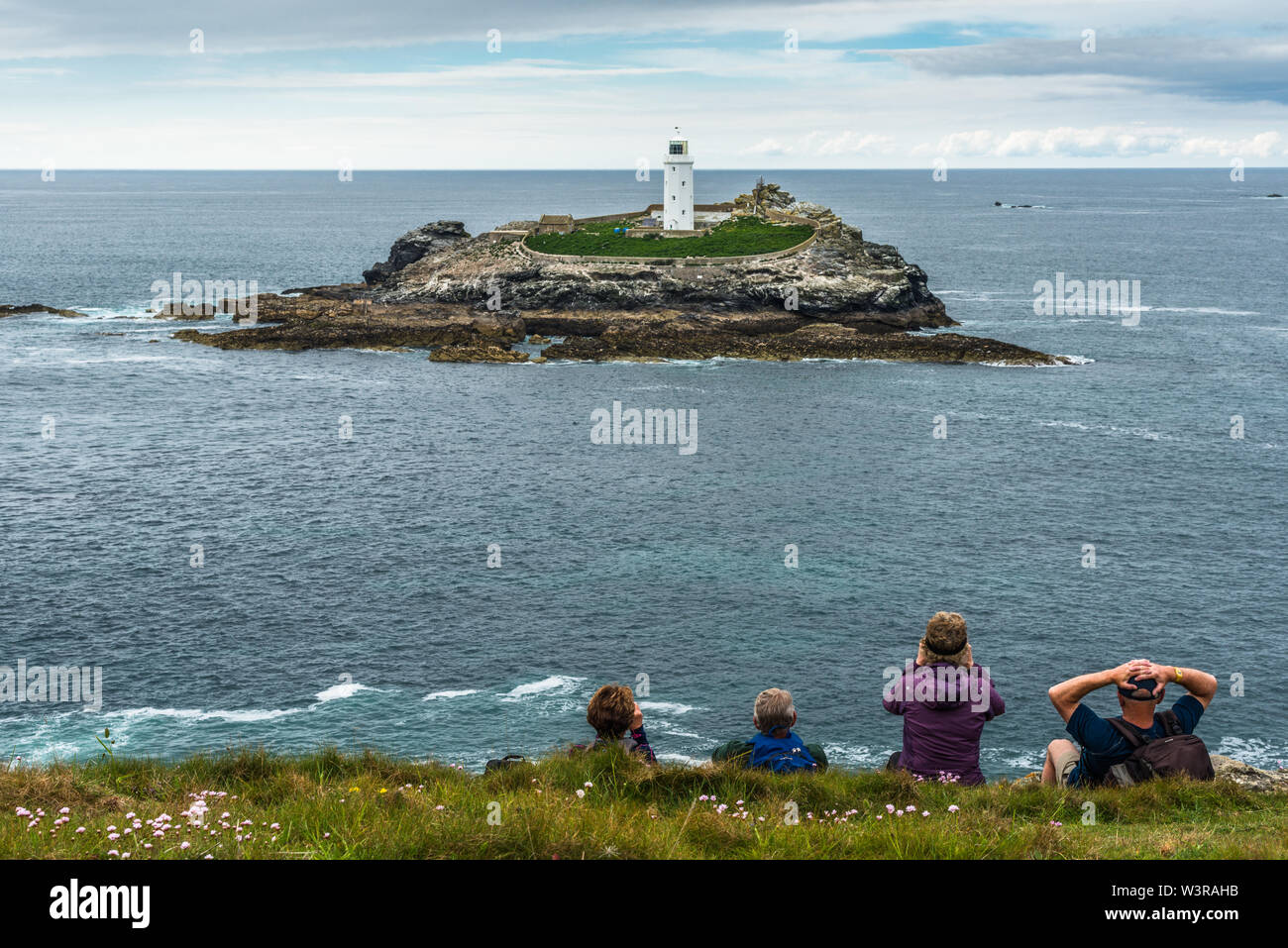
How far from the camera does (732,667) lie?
33062 mm

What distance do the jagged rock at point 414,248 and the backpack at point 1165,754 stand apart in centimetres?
10899

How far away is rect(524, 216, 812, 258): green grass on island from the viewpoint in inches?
3949

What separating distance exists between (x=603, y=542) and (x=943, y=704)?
3419 centimetres

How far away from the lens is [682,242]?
343ft

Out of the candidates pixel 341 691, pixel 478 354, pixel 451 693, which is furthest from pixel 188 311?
pixel 451 693

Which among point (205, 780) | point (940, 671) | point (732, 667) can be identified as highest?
point (940, 671)

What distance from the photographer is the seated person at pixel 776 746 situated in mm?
10273

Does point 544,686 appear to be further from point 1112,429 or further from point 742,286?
point 742,286

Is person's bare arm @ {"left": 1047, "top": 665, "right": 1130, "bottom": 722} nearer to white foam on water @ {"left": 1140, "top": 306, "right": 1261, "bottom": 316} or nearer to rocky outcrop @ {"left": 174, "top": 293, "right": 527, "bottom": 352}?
rocky outcrop @ {"left": 174, "top": 293, "right": 527, "bottom": 352}

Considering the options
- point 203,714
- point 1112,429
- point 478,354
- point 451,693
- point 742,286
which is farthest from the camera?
point 742,286

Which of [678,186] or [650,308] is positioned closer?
[650,308]
